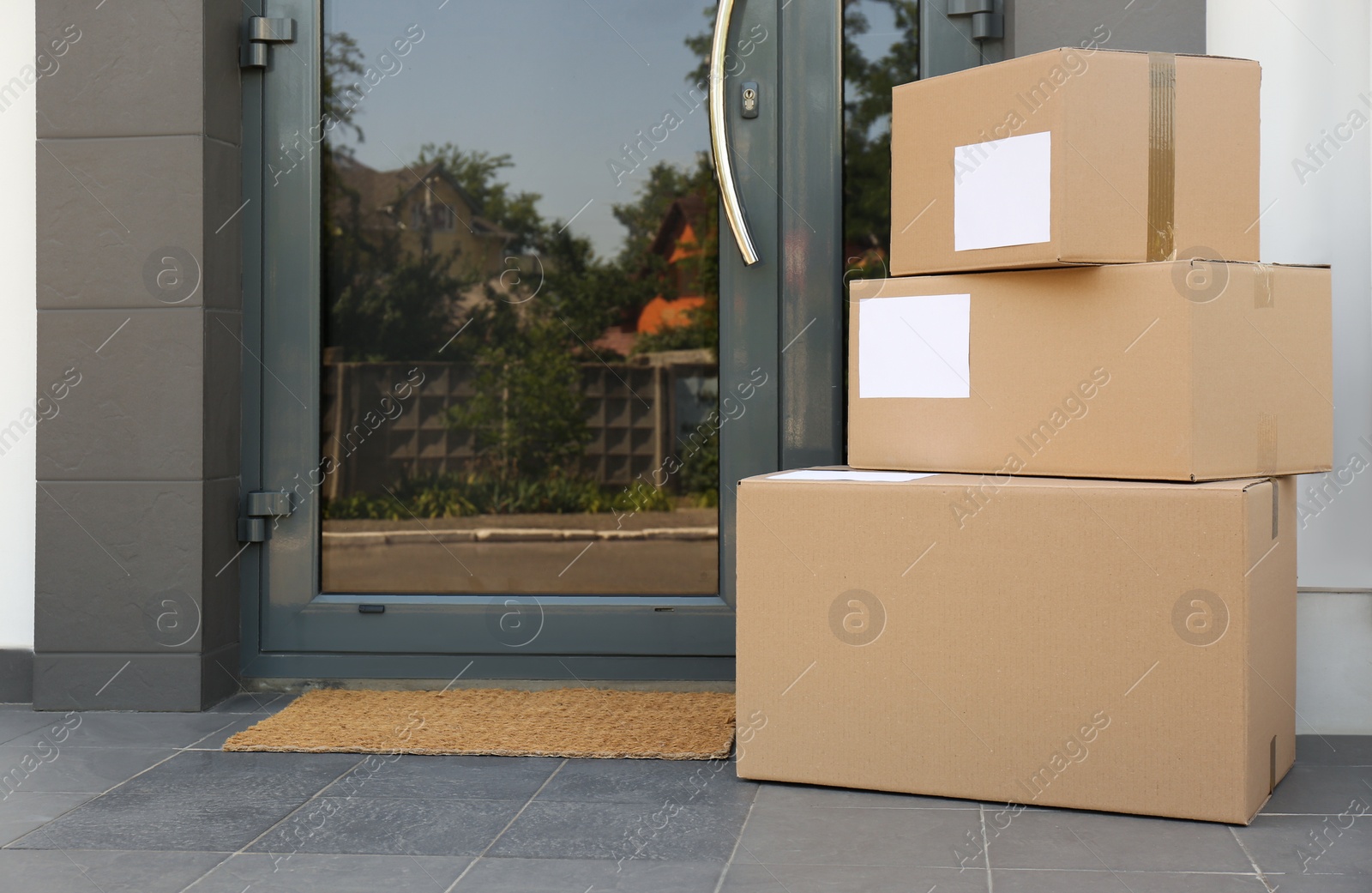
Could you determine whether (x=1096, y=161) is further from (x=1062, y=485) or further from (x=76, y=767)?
(x=76, y=767)

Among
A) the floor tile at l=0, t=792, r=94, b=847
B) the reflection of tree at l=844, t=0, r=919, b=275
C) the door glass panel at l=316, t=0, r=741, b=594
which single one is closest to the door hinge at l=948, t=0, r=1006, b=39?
the reflection of tree at l=844, t=0, r=919, b=275

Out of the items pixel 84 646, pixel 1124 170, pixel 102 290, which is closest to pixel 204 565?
pixel 84 646

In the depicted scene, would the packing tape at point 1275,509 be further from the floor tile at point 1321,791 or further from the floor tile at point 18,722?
the floor tile at point 18,722

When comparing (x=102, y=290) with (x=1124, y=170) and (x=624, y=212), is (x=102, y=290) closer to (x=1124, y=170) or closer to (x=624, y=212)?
(x=624, y=212)

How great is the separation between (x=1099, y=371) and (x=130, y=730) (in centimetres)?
167

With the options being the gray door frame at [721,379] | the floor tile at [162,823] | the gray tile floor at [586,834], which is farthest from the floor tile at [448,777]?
the gray door frame at [721,379]

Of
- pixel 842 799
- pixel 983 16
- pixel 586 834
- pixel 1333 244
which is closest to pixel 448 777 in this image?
pixel 586 834

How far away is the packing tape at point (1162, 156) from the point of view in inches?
62.4

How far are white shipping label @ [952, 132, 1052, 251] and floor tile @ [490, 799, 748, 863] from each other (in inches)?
32.9

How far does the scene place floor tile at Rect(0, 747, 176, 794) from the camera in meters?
1.76

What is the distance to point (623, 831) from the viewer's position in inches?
60.6

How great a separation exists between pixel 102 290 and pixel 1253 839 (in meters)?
2.05

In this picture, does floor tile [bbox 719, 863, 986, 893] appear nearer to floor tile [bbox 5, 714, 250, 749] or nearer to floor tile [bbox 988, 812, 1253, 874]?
floor tile [bbox 988, 812, 1253, 874]

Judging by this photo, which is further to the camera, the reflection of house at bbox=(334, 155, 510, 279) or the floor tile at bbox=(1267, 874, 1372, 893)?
the reflection of house at bbox=(334, 155, 510, 279)
